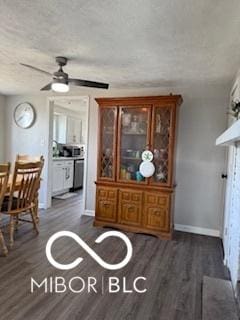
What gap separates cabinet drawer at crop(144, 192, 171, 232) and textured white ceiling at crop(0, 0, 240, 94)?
1651mm

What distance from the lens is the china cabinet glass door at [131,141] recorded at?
12.2ft

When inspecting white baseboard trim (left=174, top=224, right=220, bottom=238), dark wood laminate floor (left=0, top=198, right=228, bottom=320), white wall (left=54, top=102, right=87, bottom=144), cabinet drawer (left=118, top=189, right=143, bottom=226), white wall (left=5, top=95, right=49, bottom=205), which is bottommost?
dark wood laminate floor (left=0, top=198, right=228, bottom=320)

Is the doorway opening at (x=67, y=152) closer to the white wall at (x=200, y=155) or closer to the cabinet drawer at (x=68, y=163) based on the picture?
the cabinet drawer at (x=68, y=163)

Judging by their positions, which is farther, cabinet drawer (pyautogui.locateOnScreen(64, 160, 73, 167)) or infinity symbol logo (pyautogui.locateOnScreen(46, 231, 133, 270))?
cabinet drawer (pyautogui.locateOnScreen(64, 160, 73, 167))

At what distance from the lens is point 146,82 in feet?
12.0

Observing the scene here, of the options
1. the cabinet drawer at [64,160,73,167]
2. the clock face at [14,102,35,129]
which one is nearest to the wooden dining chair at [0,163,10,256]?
the clock face at [14,102,35,129]

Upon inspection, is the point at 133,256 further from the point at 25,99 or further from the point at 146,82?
the point at 25,99

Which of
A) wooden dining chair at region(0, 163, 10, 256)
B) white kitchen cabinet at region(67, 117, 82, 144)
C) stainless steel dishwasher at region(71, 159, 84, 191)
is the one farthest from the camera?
white kitchen cabinet at region(67, 117, 82, 144)

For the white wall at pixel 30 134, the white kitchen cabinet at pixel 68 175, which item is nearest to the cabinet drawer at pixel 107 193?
the white wall at pixel 30 134

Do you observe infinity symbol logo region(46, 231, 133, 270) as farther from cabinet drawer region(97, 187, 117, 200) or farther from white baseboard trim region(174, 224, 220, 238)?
white baseboard trim region(174, 224, 220, 238)

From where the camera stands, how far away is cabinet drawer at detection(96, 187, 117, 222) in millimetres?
3818

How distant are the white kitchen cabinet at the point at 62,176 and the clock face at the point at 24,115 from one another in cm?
110

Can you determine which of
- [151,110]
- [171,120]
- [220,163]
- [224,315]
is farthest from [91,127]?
[224,315]

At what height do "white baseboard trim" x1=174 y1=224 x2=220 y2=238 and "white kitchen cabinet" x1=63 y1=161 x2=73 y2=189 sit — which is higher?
"white kitchen cabinet" x1=63 y1=161 x2=73 y2=189
